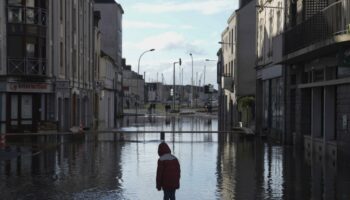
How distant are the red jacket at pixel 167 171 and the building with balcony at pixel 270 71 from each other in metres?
19.2

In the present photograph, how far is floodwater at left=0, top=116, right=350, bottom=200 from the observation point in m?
13.7

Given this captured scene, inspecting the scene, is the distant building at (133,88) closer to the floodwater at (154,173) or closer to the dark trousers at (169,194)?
the floodwater at (154,173)

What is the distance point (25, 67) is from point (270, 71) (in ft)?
45.9

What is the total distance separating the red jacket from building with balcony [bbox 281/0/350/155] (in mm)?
10055

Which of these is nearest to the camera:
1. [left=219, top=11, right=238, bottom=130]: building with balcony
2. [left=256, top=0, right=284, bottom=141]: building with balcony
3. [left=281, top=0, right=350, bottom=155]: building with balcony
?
[left=281, top=0, right=350, bottom=155]: building with balcony

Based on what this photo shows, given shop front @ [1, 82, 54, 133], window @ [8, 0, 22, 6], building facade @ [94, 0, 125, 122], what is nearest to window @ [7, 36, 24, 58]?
shop front @ [1, 82, 54, 133]

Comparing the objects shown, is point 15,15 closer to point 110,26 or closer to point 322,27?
point 322,27

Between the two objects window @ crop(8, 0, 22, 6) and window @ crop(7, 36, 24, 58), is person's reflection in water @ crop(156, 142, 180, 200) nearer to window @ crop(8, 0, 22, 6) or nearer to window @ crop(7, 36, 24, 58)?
window @ crop(7, 36, 24, 58)

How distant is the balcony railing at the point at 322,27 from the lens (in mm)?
19594

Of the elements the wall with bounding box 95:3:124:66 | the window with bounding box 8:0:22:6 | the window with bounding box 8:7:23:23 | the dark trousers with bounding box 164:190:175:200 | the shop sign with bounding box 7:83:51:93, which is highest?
the wall with bounding box 95:3:124:66

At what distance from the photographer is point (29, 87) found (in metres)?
36.2

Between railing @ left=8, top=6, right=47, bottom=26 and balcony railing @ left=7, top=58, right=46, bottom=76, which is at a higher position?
railing @ left=8, top=6, right=47, bottom=26

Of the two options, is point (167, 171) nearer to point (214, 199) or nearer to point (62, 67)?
point (214, 199)

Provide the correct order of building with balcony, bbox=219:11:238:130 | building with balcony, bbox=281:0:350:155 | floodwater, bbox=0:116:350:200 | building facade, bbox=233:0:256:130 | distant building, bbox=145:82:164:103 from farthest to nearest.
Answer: distant building, bbox=145:82:164:103, building with balcony, bbox=219:11:238:130, building facade, bbox=233:0:256:130, building with balcony, bbox=281:0:350:155, floodwater, bbox=0:116:350:200
